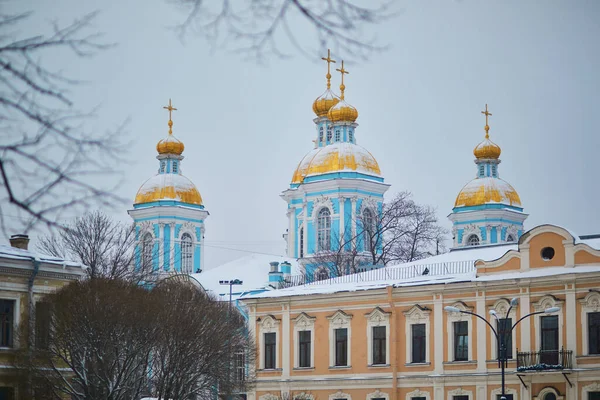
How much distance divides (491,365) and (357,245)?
31659mm

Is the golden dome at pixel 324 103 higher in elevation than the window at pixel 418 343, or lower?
higher

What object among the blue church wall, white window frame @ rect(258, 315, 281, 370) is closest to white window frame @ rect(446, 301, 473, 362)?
white window frame @ rect(258, 315, 281, 370)

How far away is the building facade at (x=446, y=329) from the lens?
39.1m

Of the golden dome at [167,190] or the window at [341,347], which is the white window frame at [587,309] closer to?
the window at [341,347]

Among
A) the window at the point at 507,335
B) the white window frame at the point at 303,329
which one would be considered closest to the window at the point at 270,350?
the white window frame at the point at 303,329

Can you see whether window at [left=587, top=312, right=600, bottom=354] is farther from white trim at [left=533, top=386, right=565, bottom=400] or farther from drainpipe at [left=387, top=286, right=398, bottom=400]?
drainpipe at [left=387, top=286, right=398, bottom=400]

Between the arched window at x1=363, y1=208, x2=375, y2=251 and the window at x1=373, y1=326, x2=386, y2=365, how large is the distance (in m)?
27.5

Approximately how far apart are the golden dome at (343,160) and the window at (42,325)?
3861 centimetres

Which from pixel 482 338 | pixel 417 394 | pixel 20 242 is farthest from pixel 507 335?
pixel 20 242

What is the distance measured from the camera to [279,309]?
4709cm

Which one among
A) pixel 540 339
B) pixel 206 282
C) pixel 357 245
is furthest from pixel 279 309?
pixel 357 245

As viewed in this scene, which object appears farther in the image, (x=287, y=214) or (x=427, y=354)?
(x=287, y=214)

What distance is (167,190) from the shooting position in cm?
8369

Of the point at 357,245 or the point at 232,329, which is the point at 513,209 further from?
the point at 232,329
